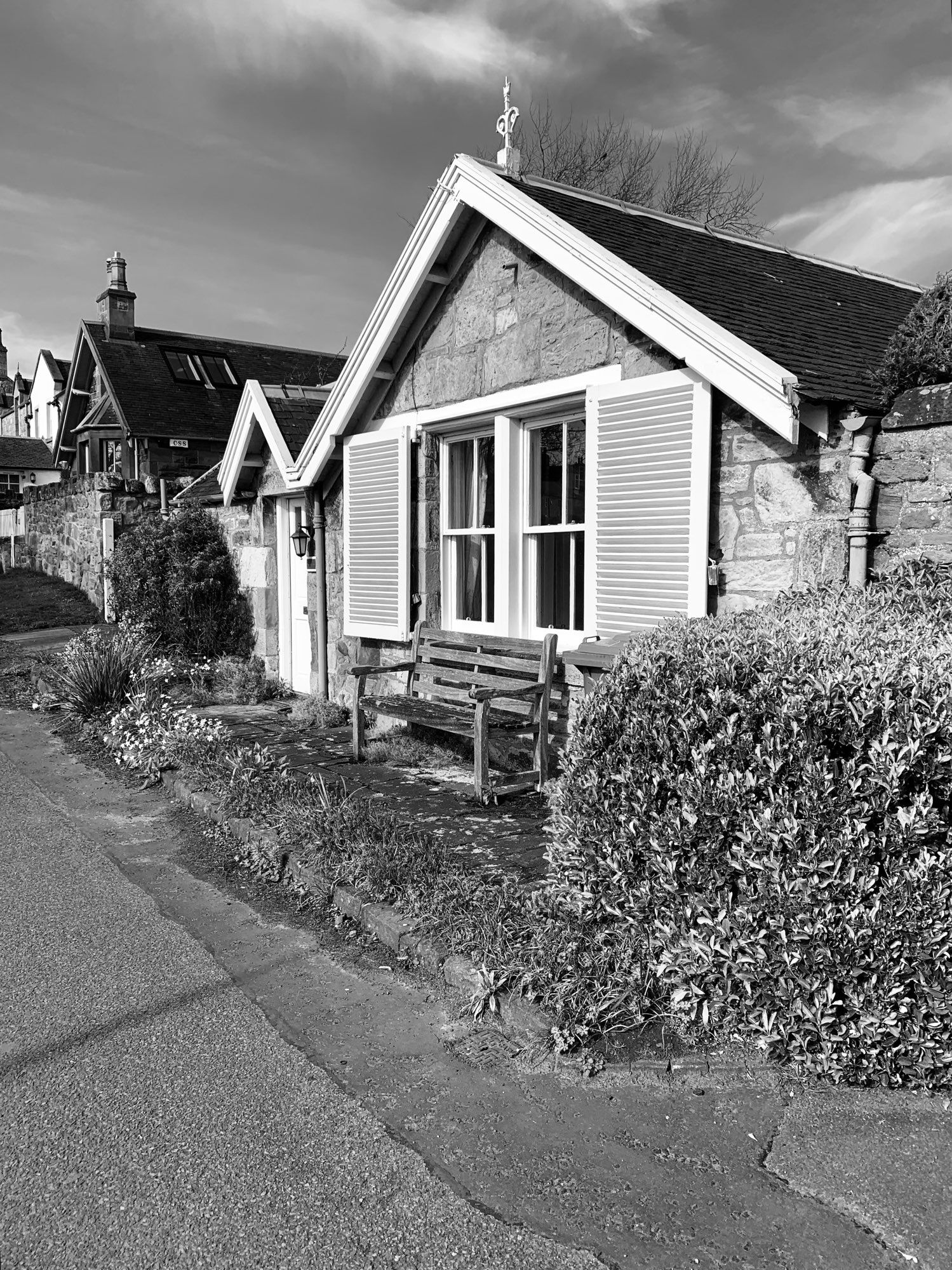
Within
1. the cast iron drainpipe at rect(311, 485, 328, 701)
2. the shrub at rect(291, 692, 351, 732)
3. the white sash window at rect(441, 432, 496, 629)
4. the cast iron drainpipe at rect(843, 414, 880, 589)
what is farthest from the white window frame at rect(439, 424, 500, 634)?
the cast iron drainpipe at rect(843, 414, 880, 589)

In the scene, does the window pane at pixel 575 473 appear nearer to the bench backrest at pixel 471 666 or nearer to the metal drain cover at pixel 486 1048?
the bench backrest at pixel 471 666

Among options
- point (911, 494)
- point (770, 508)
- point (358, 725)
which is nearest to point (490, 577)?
point (358, 725)

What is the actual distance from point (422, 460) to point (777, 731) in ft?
18.8

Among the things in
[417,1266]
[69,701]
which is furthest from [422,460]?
[417,1266]

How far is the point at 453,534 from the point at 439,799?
273 cm

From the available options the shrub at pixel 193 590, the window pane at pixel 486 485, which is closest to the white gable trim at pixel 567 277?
the window pane at pixel 486 485

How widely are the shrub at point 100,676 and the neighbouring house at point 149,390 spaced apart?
14501mm

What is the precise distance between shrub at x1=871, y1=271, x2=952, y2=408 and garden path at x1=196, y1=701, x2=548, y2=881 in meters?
3.15

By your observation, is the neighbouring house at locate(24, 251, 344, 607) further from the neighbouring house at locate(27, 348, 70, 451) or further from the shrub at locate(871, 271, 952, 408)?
the shrub at locate(871, 271, 952, 408)

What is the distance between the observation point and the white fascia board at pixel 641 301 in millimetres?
5348

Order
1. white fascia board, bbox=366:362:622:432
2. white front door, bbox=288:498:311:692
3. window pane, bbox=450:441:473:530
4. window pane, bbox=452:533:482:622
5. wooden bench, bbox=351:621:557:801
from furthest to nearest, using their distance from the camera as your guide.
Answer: white front door, bbox=288:498:311:692 → window pane, bbox=450:441:473:530 → window pane, bbox=452:533:482:622 → white fascia board, bbox=366:362:622:432 → wooden bench, bbox=351:621:557:801

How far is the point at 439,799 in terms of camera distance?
Result: 655 cm

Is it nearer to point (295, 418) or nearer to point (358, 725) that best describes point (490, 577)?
point (358, 725)

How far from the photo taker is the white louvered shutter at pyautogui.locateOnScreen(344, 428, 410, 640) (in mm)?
8633
